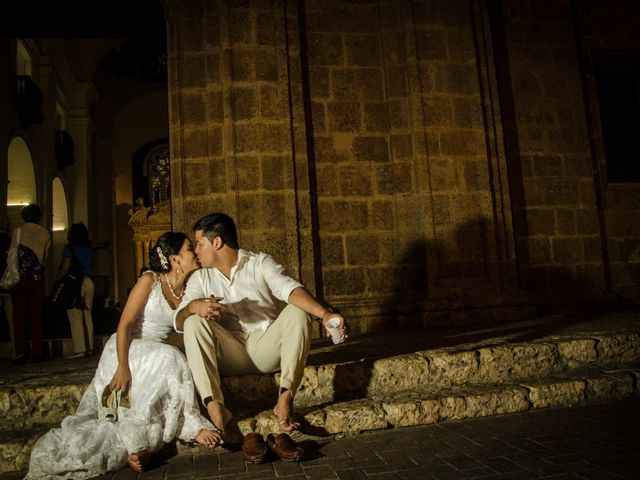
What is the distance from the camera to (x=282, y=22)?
6004mm

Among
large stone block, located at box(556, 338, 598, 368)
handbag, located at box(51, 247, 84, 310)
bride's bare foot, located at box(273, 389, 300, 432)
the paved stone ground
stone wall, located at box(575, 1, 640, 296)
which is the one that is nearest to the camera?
the paved stone ground

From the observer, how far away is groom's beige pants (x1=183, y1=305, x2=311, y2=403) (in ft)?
9.36

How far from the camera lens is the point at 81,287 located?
560 centimetres

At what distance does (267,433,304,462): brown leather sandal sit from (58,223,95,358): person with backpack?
369 centimetres

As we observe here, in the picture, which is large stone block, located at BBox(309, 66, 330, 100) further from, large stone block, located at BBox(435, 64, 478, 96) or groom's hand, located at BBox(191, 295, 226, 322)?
groom's hand, located at BBox(191, 295, 226, 322)

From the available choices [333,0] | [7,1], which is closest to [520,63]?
[333,0]

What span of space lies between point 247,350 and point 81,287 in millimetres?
3303

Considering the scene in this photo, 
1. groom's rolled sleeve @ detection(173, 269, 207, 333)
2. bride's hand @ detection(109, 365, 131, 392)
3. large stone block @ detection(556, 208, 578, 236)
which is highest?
large stone block @ detection(556, 208, 578, 236)

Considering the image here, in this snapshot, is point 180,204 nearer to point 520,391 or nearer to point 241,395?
point 241,395

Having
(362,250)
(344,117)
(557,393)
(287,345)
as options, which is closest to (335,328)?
(287,345)

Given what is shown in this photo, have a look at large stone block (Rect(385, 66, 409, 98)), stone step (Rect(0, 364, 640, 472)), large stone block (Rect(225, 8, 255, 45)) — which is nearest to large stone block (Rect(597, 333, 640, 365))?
stone step (Rect(0, 364, 640, 472))

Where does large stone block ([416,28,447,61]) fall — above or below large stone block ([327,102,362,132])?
above

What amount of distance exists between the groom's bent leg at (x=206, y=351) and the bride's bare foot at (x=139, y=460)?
1.37 ft

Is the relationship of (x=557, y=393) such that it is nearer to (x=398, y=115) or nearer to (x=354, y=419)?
(x=354, y=419)
